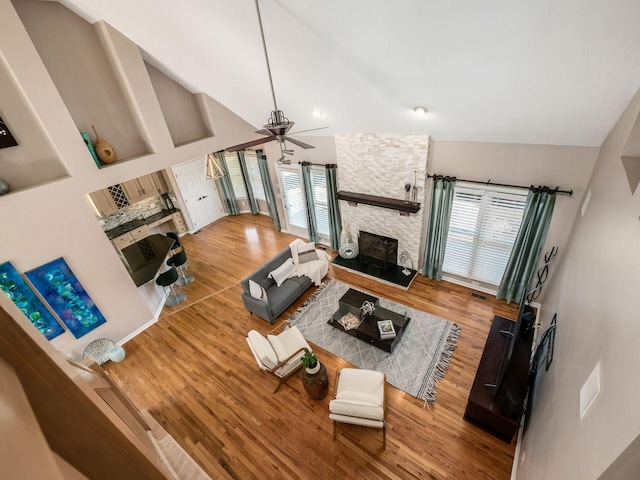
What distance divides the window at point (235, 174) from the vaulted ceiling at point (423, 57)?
12.3ft

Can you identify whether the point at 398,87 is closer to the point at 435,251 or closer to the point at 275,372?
the point at 435,251

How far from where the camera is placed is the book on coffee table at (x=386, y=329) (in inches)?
167

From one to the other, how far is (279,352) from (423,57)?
12.6 ft

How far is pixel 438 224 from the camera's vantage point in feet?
16.9

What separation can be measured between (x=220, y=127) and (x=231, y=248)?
2986 millimetres

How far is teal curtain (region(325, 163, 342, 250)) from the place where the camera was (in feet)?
19.6

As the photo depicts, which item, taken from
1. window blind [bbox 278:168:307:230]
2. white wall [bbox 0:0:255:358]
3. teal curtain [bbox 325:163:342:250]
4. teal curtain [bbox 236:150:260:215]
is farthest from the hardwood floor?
teal curtain [bbox 236:150:260:215]

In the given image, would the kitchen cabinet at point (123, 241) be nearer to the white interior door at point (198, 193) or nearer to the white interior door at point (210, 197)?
the white interior door at point (198, 193)

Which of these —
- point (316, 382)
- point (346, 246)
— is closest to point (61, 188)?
point (316, 382)

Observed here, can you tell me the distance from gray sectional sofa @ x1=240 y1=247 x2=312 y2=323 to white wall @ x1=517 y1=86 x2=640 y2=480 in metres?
3.63

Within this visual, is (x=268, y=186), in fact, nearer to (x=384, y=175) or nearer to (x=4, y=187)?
(x=384, y=175)

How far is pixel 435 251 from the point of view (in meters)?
5.42

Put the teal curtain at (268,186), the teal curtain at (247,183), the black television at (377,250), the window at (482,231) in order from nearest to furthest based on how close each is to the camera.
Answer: the window at (482,231) < the black television at (377,250) < the teal curtain at (268,186) < the teal curtain at (247,183)

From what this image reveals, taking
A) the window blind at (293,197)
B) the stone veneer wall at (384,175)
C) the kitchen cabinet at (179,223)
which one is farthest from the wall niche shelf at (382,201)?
the kitchen cabinet at (179,223)
